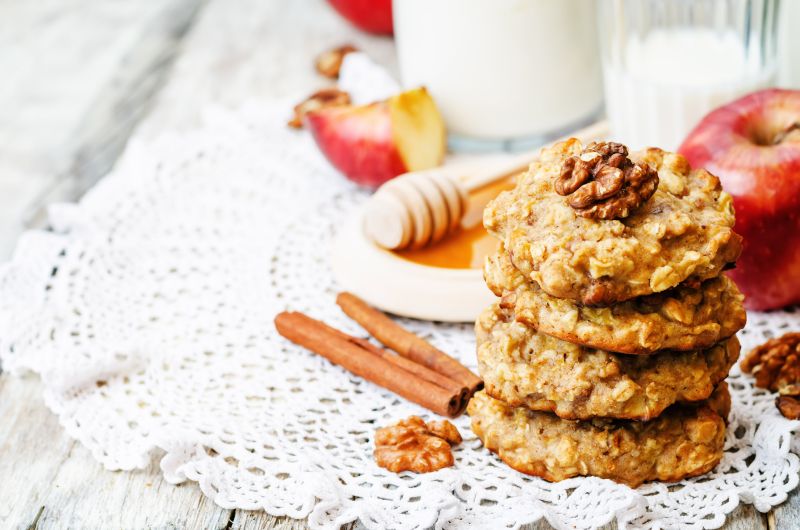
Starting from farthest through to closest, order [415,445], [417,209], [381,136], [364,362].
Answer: [381,136] < [417,209] < [364,362] < [415,445]

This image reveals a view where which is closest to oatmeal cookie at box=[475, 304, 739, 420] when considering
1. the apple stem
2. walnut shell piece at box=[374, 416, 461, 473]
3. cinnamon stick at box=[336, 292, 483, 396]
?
walnut shell piece at box=[374, 416, 461, 473]

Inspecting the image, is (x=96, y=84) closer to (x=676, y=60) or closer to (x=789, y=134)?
(x=676, y=60)

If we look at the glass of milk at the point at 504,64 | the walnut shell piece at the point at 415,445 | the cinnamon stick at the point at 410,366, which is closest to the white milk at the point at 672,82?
the glass of milk at the point at 504,64

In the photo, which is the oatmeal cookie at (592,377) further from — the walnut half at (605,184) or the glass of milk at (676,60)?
the glass of milk at (676,60)

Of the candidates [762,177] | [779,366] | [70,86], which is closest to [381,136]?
[762,177]

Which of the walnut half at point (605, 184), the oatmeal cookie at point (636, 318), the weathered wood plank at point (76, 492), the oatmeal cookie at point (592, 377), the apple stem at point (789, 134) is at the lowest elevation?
the weathered wood plank at point (76, 492)

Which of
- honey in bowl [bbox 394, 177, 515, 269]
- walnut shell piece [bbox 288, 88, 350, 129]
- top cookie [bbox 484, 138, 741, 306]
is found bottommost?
walnut shell piece [bbox 288, 88, 350, 129]

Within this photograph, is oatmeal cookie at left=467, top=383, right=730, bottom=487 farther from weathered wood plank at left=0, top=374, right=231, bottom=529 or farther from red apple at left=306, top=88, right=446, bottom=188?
red apple at left=306, top=88, right=446, bottom=188
